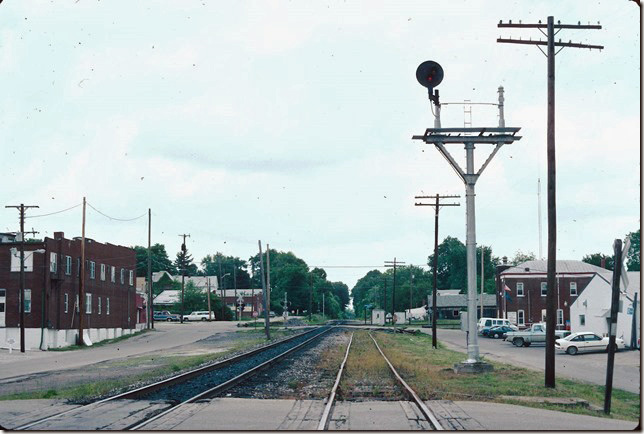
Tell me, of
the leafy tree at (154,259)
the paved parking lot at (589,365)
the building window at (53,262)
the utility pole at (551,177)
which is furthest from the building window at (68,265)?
the leafy tree at (154,259)

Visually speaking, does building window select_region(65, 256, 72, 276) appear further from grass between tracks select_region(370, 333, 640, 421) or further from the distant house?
the distant house

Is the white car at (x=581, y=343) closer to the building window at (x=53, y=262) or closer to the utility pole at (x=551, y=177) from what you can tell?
the utility pole at (x=551, y=177)

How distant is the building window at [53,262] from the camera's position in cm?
5566

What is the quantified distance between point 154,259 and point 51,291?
128667 mm

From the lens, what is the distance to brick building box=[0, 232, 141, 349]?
55281 millimetres

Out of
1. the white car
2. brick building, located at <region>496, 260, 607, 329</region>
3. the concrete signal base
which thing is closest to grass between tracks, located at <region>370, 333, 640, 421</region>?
the concrete signal base

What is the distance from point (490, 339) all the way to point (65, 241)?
35.4 m

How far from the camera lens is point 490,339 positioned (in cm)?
6788

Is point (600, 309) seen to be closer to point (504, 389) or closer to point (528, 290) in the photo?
point (528, 290)

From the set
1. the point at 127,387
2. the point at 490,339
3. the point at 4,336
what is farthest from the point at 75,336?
the point at 127,387

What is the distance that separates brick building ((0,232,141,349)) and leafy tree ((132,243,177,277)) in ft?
374

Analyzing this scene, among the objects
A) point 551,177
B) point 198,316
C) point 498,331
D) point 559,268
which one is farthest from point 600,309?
point 198,316

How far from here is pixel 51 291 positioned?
2215 inches

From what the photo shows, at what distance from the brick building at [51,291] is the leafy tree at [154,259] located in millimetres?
113872
